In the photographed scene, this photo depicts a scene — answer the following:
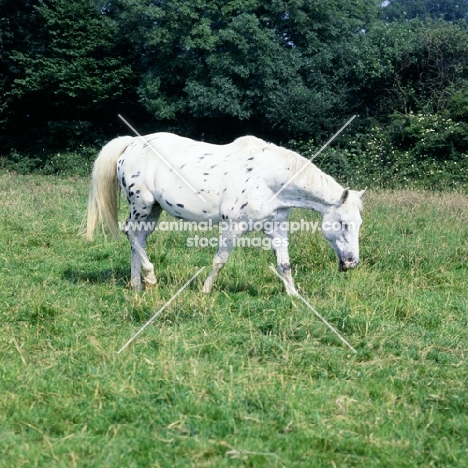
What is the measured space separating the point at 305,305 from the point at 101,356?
201cm

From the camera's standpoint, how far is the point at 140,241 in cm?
782

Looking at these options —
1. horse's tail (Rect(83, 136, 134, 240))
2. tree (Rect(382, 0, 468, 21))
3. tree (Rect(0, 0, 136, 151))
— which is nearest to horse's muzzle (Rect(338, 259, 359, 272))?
horse's tail (Rect(83, 136, 134, 240))

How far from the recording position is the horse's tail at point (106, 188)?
7.90 metres

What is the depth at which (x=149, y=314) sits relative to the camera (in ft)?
20.0

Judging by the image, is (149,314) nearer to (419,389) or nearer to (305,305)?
(305,305)

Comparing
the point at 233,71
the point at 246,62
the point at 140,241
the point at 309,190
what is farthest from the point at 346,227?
the point at 246,62

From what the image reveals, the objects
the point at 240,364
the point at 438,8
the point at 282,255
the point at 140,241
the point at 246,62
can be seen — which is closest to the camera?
the point at 240,364

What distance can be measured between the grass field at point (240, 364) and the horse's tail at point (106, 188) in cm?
64

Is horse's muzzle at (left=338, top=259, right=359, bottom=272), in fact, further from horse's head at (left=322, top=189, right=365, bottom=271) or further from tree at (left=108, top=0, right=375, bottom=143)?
tree at (left=108, top=0, right=375, bottom=143)

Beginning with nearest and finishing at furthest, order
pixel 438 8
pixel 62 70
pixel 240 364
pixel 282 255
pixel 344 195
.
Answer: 1. pixel 240 364
2. pixel 344 195
3. pixel 282 255
4. pixel 62 70
5. pixel 438 8

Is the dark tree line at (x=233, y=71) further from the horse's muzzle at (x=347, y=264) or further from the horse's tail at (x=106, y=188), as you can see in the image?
the horse's tail at (x=106, y=188)

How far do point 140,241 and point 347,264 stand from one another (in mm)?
2322

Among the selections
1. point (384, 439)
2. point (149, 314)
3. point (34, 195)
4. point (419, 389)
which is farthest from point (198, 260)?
point (34, 195)

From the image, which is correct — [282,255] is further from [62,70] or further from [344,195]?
[62,70]
